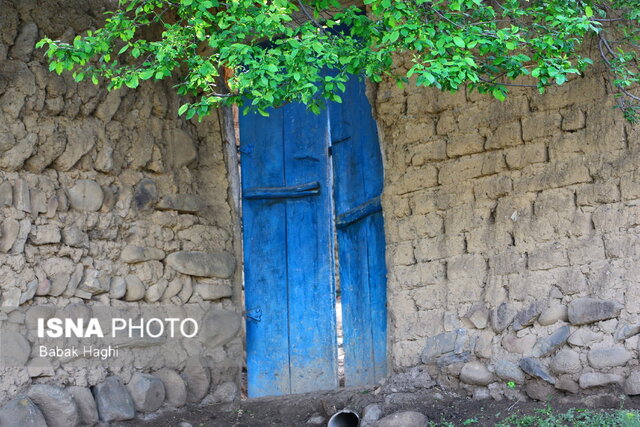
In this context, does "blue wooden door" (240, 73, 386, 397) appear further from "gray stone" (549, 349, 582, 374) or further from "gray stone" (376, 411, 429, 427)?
"gray stone" (549, 349, 582, 374)

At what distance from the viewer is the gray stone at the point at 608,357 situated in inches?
161

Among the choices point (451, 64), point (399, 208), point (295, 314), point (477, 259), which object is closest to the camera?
point (451, 64)

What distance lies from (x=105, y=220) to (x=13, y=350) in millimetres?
1051

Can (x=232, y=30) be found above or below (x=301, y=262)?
above

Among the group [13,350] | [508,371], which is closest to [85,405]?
[13,350]

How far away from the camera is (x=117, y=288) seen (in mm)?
5262

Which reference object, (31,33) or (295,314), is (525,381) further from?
(31,33)

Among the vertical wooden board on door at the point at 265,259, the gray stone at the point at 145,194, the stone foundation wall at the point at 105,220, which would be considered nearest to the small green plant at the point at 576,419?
the vertical wooden board on door at the point at 265,259

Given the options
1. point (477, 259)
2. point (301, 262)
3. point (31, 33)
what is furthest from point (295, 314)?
point (31, 33)

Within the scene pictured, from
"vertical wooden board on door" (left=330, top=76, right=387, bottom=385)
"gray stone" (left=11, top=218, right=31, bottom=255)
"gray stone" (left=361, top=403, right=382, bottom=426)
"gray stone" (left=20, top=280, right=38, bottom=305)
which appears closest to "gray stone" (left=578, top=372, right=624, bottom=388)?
"gray stone" (left=361, top=403, right=382, bottom=426)

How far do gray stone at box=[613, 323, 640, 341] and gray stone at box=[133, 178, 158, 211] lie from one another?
3118 millimetres

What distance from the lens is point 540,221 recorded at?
453cm

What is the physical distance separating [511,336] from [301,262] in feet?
6.22

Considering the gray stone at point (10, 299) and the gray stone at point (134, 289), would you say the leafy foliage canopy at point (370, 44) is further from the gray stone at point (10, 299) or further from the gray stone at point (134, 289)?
the gray stone at point (134, 289)
